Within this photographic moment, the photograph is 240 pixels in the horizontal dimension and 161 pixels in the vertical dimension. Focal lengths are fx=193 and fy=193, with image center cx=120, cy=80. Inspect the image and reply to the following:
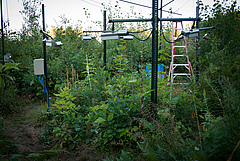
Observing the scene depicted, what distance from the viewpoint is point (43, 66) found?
403 centimetres

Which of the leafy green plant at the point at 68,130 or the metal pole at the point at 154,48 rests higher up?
the metal pole at the point at 154,48

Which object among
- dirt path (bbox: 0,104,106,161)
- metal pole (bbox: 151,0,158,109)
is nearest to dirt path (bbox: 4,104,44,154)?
dirt path (bbox: 0,104,106,161)

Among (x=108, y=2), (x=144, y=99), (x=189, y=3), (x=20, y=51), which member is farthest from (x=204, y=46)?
(x=20, y=51)

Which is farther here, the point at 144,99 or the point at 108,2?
the point at 108,2

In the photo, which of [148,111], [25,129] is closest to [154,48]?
[148,111]

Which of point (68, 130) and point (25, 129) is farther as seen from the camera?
point (25, 129)

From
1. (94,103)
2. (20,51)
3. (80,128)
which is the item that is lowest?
(80,128)

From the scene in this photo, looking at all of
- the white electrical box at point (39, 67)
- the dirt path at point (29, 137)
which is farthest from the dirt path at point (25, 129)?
the white electrical box at point (39, 67)

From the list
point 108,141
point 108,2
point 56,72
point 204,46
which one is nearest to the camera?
point 108,141

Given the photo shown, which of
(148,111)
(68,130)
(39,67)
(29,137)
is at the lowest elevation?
(29,137)

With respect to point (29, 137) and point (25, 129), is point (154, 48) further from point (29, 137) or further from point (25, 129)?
point (25, 129)

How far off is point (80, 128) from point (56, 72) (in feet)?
11.0

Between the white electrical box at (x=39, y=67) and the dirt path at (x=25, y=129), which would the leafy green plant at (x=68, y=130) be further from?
the white electrical box at (x=39, y=67)

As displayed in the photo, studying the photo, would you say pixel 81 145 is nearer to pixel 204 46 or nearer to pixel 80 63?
pixel 80 63
